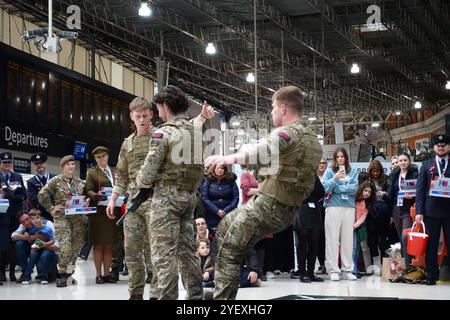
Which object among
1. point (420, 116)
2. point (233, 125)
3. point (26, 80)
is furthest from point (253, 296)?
point (420, 116)

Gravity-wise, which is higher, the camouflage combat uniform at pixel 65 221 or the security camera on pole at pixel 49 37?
the security camera on pole at pixel 49 37

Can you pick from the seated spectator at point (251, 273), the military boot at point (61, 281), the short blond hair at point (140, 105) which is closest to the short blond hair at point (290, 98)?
the short blond hair at point (140, 105)

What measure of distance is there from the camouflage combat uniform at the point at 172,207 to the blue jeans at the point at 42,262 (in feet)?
12.2

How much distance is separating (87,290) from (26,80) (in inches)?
295

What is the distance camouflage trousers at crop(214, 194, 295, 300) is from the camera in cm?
366

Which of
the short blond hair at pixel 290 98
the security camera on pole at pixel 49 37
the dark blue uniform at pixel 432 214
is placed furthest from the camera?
the security camera on pole at pixel 49 37

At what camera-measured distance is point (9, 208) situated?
306 inches

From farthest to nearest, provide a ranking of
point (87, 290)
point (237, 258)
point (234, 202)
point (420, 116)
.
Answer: point (420, 116) → point (234, 202) → point (87, 290) → point (237, 258)

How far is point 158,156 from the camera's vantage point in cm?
416

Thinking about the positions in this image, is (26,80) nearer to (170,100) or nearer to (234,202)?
(234,202)

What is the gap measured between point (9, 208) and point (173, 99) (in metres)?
4.28

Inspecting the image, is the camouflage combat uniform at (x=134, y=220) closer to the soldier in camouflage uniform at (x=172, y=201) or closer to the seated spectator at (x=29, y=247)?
the soldier in camouflage uniform at (x=172, y=201)

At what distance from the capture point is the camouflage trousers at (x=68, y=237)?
23.5 feet

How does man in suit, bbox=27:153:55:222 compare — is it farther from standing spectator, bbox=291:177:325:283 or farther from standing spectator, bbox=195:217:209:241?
standing spectator, bbox=291:177:325:283
